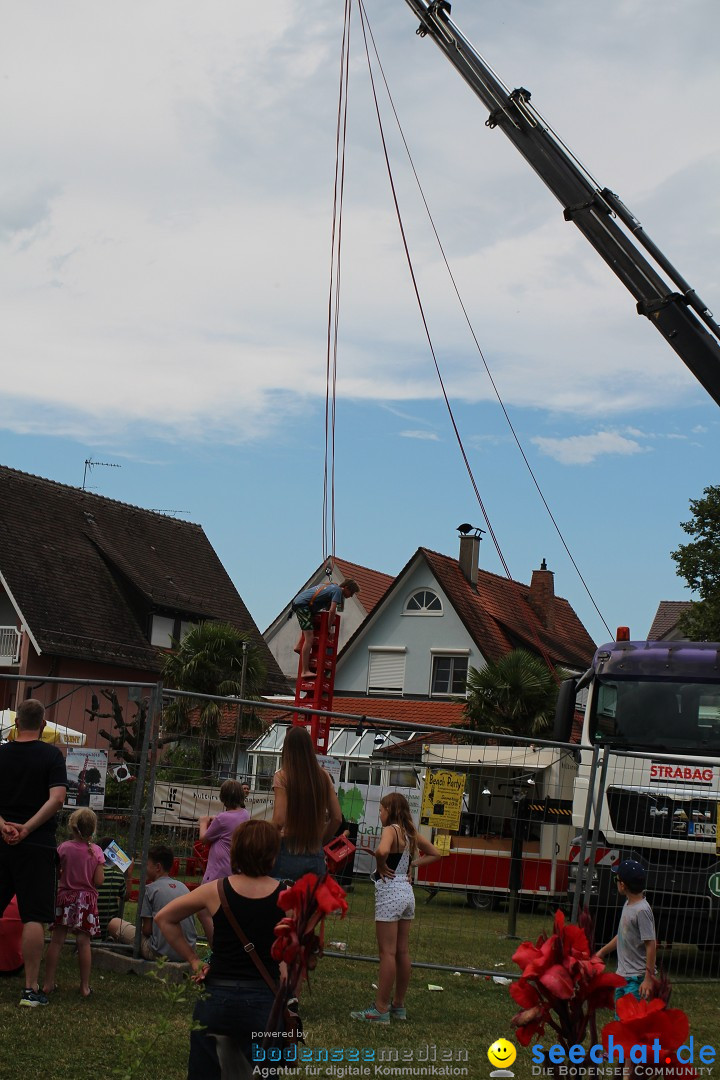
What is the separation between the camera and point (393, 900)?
798cm

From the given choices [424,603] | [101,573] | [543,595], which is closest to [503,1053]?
[101,573]

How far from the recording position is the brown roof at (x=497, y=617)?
42.3 meters

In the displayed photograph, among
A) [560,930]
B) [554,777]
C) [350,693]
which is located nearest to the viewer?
[560,930]

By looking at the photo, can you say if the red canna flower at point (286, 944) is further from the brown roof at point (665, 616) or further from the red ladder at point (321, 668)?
the brown roof at point (665, 616)

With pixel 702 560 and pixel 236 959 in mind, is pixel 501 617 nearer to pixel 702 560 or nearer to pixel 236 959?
pixel 702 560

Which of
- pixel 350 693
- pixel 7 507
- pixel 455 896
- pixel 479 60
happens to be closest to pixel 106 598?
pixel 7 507

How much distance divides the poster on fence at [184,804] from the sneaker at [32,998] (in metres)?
2.00

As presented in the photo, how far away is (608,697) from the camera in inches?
553

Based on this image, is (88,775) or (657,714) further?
(657,714)

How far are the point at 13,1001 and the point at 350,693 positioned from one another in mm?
36340

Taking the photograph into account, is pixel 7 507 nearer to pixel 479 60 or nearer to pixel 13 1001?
pixel 479 60

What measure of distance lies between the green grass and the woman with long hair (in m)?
1.01

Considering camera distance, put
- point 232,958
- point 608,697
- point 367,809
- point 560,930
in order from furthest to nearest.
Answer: point 608,697
point 367,809
point 232,958
point 560,930

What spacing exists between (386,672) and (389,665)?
28cm
